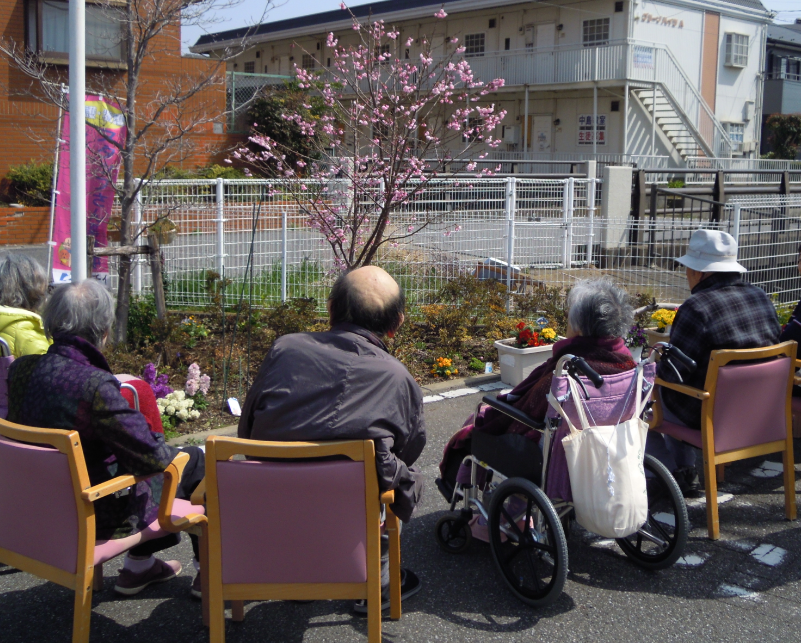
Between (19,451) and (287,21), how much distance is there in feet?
104

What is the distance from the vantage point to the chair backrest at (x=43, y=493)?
2.56 m

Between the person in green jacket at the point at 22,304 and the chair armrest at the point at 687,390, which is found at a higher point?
the person in green jacket at the point at 22,304

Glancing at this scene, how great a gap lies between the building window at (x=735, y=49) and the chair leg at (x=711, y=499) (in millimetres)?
26612

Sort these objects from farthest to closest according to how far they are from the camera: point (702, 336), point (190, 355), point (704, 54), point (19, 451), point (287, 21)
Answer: point (287, 21) → point (704, 54) → point (190, 355) → point (702, 336) → point (19, 451)

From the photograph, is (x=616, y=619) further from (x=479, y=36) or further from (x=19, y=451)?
(x=479, y=36)

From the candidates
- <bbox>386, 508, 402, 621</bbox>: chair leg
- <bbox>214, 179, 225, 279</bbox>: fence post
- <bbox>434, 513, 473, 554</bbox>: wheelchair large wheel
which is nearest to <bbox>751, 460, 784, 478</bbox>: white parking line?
<bbox>434, 513, 473, 554</bbox>: wheelchair large wheel

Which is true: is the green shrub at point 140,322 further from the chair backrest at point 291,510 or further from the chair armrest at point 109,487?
the chair backrest at point 291,510

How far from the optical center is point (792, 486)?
13.3 feet

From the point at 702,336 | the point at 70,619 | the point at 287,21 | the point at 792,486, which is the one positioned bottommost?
the point at 70,619

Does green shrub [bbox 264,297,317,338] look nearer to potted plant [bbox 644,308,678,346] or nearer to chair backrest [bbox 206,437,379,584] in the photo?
potted plant [bbox 644,308,678,346]

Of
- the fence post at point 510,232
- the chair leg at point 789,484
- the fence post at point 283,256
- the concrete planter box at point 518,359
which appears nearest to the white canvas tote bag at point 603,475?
the chair leg at point 789,484

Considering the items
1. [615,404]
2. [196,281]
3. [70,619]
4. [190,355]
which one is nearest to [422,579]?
[615,404]

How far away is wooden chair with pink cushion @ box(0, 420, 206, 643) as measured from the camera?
257cm

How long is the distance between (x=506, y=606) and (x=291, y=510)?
1165 mm
